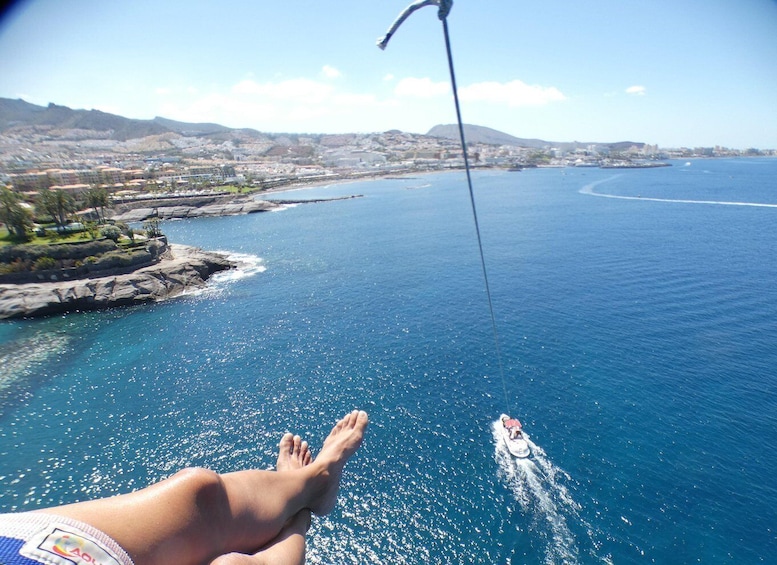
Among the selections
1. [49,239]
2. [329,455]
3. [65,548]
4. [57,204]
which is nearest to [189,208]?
[57,204]

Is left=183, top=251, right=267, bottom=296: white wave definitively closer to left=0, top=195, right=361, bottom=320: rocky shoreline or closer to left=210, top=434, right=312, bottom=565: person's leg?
left=0, top=195, right=361, bottom=320: rocky shoreline

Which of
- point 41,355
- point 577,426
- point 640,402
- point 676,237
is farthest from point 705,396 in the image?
point 41,355

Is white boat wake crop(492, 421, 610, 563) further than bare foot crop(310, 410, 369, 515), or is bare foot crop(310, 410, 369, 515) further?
white boat wake crop(492, 421, 610, 563)

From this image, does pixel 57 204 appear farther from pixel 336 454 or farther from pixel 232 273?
pixel 336 454

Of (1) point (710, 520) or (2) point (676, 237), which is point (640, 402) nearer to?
(1) point (710, 520)

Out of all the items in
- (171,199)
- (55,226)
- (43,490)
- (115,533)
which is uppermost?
(171,199)

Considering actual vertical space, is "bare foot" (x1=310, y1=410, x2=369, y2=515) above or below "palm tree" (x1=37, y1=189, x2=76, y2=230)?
below

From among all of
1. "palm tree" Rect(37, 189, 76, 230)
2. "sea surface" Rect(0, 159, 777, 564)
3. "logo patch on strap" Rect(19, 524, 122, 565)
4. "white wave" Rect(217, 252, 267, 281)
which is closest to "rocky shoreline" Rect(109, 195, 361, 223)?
"white wave" Rect(217, 252, 267, 281)
